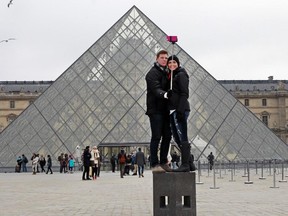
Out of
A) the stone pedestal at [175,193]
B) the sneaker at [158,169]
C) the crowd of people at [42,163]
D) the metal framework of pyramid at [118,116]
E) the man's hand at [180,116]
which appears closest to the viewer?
the stone pedestal at [175,193]

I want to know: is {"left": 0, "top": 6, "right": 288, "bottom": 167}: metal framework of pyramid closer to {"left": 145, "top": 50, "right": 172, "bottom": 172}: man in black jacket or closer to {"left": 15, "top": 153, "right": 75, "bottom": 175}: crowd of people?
{"left": 15, "top": 153, "right": 75, "bottom": 175}: crowd of people

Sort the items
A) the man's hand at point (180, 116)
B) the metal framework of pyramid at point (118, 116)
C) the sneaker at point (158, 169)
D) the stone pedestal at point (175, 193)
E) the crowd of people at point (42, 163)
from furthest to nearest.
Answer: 1. the metal framework of pyramid at point (118, 116)
2. the crowd of people at point (42, 163)
3. the sneaker at point (158, 169)
4. the man's hand at point (180, 116)
5. the stone pedestal at point (175, 193)

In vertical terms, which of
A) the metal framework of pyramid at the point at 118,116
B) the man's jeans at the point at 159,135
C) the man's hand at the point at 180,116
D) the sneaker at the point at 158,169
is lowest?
the sneaker at the point at 158,169

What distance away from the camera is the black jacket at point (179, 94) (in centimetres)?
636

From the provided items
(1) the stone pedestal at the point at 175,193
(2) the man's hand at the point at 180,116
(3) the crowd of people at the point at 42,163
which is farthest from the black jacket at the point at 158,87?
(3) the crowd of people at the point at 42,163

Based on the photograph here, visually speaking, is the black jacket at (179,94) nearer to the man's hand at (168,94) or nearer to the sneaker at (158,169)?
the man's hand at (168,94)

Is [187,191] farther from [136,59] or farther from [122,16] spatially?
[122,16]

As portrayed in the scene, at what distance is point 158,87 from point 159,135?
58 cm

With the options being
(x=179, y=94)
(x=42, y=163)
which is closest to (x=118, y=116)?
(x=42, y=163)

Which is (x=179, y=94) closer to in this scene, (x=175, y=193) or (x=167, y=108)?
(x=167, y=108)

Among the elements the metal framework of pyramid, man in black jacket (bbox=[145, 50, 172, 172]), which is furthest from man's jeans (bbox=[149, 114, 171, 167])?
the metal framework of pyramid

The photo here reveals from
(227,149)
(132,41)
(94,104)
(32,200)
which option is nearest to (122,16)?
(132,41)

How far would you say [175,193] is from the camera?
6250mm

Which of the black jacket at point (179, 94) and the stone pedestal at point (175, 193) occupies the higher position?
the black jacket at point (179, 94)
